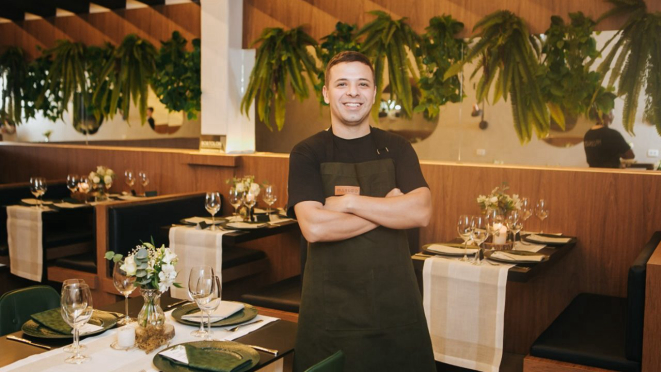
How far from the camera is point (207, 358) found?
1892mm

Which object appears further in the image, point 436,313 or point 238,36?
point 238,36

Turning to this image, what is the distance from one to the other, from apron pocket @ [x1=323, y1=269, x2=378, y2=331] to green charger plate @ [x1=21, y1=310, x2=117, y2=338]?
28.6 inches

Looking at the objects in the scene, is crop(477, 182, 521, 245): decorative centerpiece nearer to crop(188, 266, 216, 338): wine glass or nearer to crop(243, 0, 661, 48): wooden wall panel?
crop(243, 0, 661, 48): wooden wall panel

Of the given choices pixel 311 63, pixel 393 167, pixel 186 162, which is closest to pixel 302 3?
pixel 311 63

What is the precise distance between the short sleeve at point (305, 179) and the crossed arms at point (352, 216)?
23mm

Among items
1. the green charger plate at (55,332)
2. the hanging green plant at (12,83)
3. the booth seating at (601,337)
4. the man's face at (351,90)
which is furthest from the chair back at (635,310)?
the hanging green plant at (12,83)

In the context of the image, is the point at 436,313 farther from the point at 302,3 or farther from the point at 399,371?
the point at 302,3

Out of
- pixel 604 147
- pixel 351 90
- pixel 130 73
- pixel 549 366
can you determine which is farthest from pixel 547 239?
pixel 130 73

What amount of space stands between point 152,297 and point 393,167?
89 cm

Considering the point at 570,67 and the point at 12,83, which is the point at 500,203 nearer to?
the point at 570,67

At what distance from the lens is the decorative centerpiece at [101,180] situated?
5.85 m

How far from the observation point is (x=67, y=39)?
716cm

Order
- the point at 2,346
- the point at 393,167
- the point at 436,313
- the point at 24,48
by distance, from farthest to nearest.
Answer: the point at 24,48, the point at 436,313, the point at 393,167, the point at 2,346

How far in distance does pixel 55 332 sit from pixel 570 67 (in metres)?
3.67
